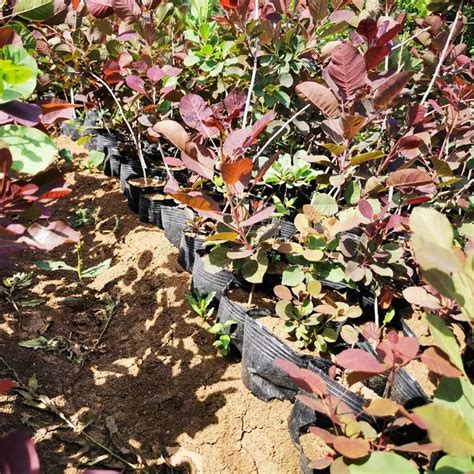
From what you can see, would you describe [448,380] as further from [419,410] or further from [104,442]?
[104,442]

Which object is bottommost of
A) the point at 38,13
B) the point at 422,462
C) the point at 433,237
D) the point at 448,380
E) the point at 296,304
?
the point at 422,462

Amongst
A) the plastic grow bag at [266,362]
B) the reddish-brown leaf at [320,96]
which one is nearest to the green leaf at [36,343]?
the plastic grow bag at [266,362]

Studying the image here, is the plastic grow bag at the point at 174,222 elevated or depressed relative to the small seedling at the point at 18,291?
elevated

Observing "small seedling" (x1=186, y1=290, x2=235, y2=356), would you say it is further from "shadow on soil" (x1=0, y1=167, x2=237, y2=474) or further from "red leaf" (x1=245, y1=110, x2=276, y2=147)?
"red leaf" (x1=245, y1=110, x2=276, y2=147)

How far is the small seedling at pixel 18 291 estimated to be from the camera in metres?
1.93

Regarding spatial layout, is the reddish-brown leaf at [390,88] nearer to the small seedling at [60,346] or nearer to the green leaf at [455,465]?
the green leaf at [455,465]

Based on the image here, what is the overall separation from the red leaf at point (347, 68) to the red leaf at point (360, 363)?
95cm

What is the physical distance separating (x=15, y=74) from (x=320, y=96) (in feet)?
3.58

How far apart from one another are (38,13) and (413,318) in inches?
68.9

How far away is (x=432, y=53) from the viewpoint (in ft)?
7.04

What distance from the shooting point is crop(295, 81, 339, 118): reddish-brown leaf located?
1.49 m

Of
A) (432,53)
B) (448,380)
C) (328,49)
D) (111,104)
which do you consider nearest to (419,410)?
(448,380)

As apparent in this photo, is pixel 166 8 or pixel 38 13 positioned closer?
pixel 38 13

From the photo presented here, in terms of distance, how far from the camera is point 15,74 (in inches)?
27.4
